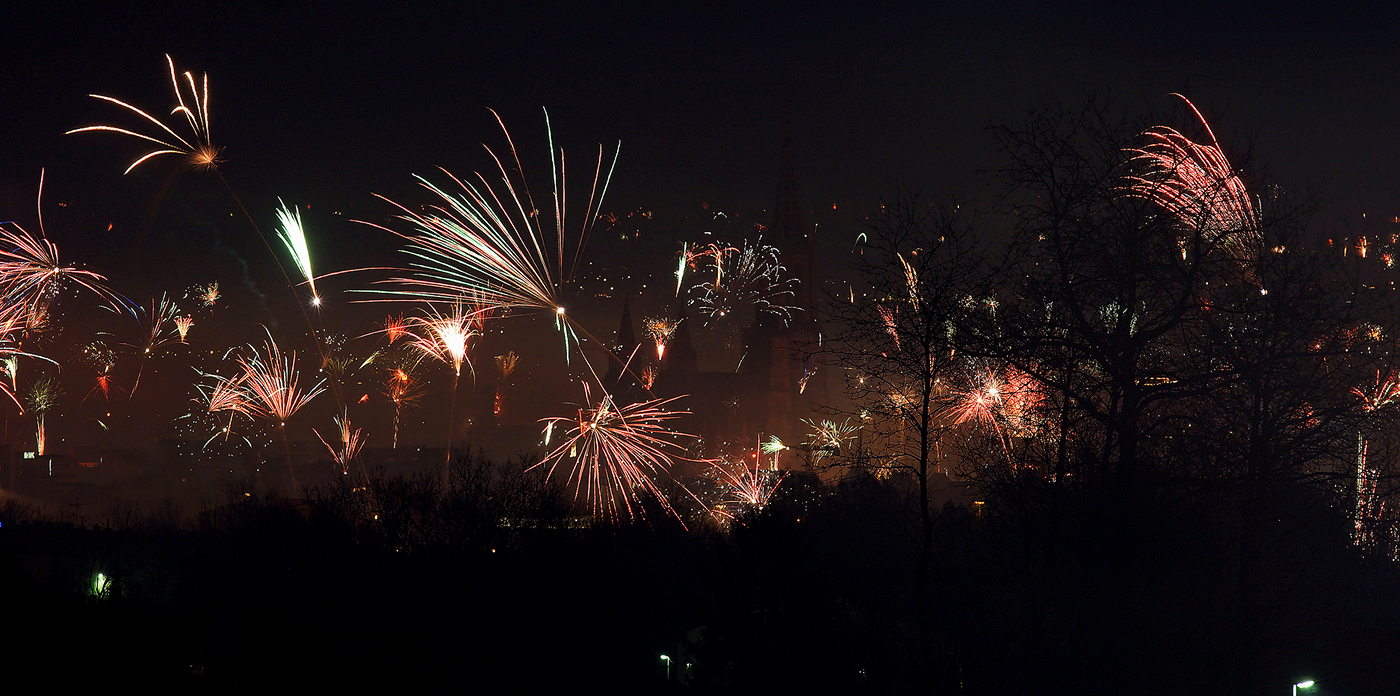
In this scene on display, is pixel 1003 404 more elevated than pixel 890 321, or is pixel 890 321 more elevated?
pixel 890 321

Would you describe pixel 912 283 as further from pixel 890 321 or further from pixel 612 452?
pixel 612 452

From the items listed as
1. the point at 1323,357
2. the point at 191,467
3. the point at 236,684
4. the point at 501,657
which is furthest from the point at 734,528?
the point at 191,467

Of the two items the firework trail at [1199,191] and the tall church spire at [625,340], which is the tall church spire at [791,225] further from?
the firework trail at [1199,191]

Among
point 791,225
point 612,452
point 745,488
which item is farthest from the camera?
point 791,225

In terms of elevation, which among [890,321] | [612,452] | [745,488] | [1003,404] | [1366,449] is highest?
[890,321]

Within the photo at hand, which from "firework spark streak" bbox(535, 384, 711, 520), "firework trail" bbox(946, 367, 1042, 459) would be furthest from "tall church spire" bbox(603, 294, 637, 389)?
"firework trail" bbox(946, 367, 1042, 459)

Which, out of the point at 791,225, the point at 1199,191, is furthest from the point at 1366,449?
the point at 791,225

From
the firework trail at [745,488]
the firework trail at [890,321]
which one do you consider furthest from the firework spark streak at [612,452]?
the firework trail at [890,321]

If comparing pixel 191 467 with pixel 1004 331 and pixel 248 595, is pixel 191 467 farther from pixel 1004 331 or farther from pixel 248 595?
pixel 1004 331

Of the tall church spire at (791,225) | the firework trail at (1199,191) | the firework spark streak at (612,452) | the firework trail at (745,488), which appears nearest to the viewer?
the firework trail at (1199,191)

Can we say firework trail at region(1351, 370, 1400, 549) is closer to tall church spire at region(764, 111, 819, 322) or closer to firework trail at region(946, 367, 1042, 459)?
firework trail at region(946, 367, 1042, 459)

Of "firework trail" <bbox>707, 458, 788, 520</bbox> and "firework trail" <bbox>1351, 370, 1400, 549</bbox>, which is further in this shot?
"firework trail" <bbox>707, 458, 788, 520</bbox>
